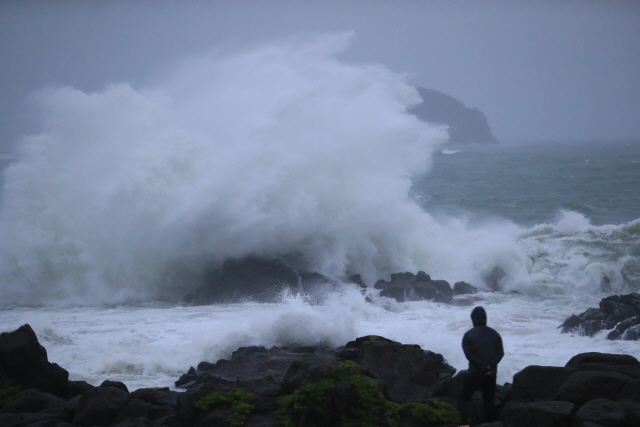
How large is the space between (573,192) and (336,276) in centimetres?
2806

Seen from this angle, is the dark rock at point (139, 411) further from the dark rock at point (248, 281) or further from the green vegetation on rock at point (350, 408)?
the dark rock at point (248, 281)

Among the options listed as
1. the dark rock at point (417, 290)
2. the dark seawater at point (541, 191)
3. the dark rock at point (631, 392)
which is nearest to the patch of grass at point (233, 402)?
the dark rock at point (631, 392)

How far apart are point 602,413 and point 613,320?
8613 mm

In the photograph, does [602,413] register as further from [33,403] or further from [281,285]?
[281,285]

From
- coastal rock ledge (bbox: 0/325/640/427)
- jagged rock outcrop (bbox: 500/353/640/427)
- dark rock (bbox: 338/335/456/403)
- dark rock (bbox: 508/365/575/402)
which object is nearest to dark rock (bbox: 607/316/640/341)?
dark rock (bbox: 338/335/456/403)

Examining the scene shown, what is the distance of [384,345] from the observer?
32.3 ft

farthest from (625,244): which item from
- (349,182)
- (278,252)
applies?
(278,252)

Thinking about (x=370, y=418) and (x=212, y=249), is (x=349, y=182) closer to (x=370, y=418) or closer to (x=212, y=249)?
(x=212, y=249)

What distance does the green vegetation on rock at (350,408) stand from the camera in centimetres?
725

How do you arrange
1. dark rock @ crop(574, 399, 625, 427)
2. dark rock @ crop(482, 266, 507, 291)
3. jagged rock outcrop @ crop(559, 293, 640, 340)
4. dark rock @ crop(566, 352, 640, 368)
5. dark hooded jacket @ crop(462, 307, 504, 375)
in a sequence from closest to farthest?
dark rock @ crop(574, 399, 625, 427) → dark hooded jacket @ crop(462, 307, 504, 375) → dark rock @ crop(566, 352, 640, 368) → jagged rock outcrop @ crop(559, 293, 640, 340) → dark rock @ crop(482, 266, 507, 291)

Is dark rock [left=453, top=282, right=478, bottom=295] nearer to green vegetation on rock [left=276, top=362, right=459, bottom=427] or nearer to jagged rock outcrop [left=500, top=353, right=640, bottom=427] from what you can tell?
jagged rock outcrop [left=500, top=353, right=640, bottom=427]

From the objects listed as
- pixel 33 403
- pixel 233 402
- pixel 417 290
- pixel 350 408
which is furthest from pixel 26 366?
pixel 417 290

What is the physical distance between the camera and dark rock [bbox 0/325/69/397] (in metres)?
9.72

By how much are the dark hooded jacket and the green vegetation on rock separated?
2.57 feet
